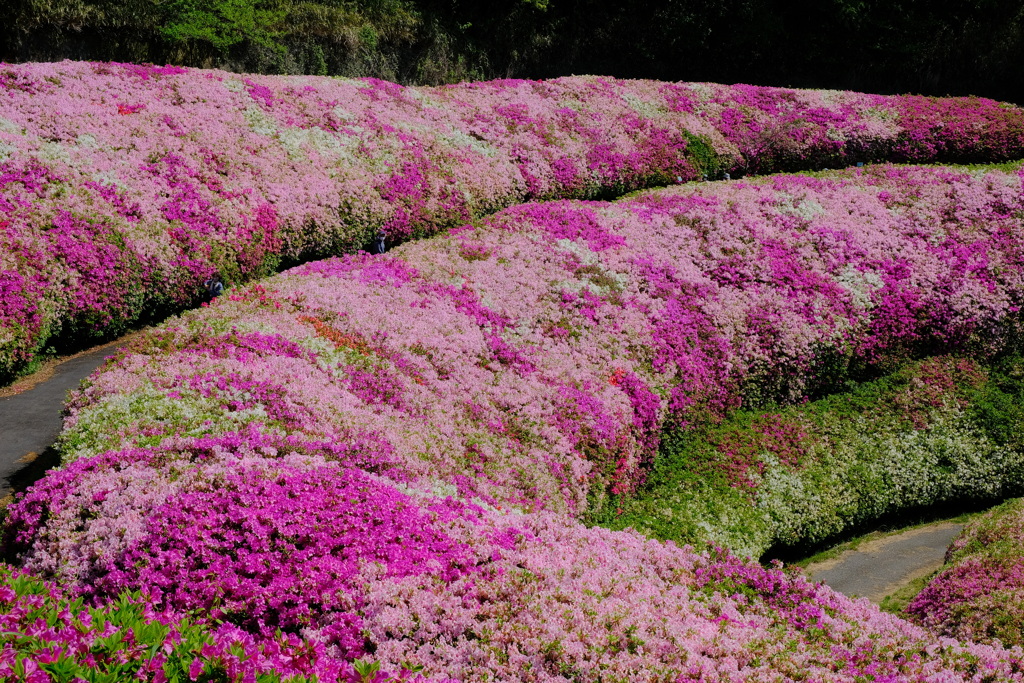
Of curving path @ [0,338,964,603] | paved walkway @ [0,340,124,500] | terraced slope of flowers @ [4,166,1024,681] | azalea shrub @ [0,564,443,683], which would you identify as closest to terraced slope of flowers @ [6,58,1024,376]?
paved walkway @ [0,340,124,500]

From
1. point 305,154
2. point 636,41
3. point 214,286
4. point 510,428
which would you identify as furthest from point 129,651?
point 636,41

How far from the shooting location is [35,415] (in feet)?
46.2

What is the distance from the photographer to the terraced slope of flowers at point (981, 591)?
11.5 meters

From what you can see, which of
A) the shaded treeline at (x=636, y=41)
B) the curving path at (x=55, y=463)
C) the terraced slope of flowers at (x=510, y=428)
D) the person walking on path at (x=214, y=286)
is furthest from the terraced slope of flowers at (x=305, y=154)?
the shaded treeline at (x=636, y=41)

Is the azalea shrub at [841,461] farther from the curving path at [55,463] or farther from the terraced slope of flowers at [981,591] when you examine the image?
the terraced slope of flowers at [981,591]

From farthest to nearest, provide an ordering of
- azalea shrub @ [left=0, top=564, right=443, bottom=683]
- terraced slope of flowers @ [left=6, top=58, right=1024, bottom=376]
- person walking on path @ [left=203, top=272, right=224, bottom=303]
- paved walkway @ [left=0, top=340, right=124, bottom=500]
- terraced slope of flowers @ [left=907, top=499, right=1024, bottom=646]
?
person walking on path @ [left=203, top=272, right=224, bottom=303] → terraced slope of flowers @ [left=6, top=58, right=1024, bottom=376] → paved walkway @ [left=0, top=340, right=124, bottom=500] → terraced slope of flowers @ [left=907, top=499, right=1024, bottom=646] → azalea shrub @ [left=0, top=564, right=443, bottom=683]

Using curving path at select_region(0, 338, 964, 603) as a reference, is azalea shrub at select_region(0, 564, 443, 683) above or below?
above

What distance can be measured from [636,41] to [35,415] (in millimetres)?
40357

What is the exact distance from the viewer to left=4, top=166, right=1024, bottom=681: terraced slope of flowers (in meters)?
8.32

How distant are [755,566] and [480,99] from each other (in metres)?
21.6

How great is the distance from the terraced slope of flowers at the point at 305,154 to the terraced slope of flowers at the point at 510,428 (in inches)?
112

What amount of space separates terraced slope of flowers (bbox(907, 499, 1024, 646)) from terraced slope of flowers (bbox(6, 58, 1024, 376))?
50.9 feet

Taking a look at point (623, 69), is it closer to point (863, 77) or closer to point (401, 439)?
point (863, 77)

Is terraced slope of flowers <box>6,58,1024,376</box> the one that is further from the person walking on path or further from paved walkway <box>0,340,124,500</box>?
paved walkway <box>0,340,124,500</box>
